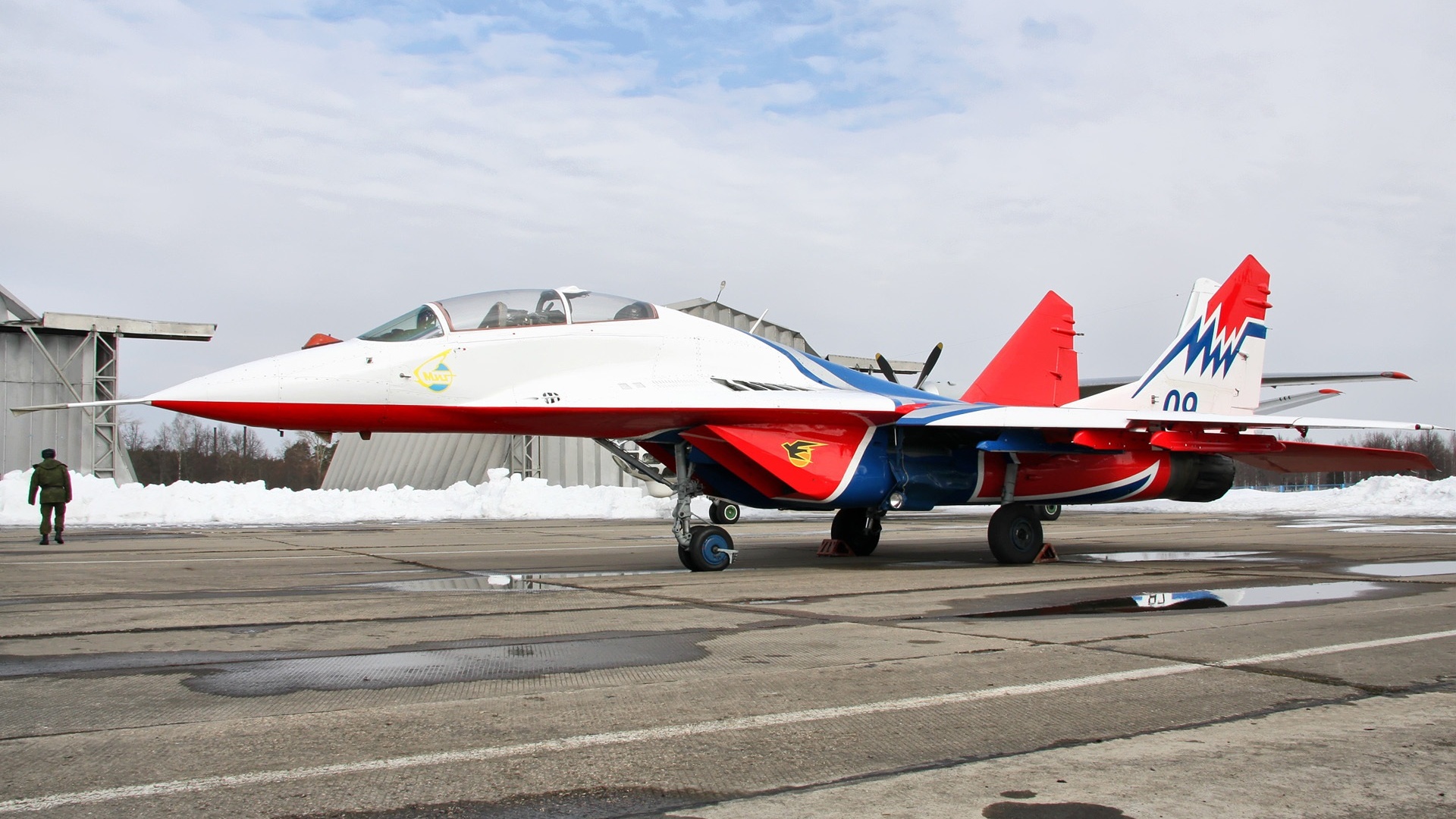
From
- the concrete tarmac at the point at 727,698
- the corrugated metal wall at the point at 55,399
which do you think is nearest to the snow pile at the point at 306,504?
the corrugated metal wall at the point at 55,399

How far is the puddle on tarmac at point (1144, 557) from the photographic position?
12.5 m

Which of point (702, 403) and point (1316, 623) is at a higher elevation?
point (702, 403)

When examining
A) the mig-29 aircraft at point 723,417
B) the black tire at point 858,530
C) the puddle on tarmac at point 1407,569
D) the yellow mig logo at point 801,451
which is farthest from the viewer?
the black tire at point 858,530

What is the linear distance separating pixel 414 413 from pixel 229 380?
62.4 inches

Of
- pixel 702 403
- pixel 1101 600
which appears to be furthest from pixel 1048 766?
pixel 702 403

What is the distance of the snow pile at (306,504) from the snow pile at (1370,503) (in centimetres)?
1542

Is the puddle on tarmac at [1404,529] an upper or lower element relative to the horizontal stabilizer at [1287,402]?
lower

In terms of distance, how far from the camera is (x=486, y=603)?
7.62m

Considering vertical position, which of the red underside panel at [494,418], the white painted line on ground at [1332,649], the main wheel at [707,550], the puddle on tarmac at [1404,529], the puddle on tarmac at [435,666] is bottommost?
the puddle on tarmac at [1404,529]

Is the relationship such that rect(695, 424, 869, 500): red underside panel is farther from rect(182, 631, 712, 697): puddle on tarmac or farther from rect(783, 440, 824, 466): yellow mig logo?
rect(182, 631, 712, 697): puddle on tarmac

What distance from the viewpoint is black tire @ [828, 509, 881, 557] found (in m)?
13.2

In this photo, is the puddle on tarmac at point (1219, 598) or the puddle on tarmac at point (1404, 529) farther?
the puddle on tarmac at point (1404, 529)

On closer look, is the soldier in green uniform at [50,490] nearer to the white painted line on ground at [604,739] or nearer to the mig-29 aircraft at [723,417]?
the mig-29 aircraft at [723,417]

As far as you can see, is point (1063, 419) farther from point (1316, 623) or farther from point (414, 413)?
point (414, 413)
